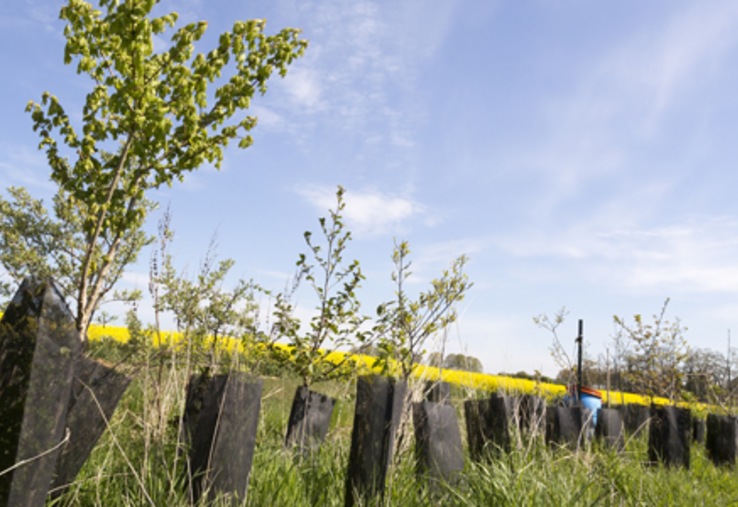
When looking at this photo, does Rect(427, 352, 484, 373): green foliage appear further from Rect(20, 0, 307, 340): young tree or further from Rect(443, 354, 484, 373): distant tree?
Rect(20, 0, 307, 340): young tree

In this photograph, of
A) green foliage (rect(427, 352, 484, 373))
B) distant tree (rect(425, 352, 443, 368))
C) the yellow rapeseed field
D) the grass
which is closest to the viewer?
the grass

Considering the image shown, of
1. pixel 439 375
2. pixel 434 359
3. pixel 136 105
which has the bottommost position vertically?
pixel 439 375

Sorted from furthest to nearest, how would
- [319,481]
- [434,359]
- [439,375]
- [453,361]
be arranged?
1. [453,361]
2. [434,359]
3. [439,375]
4. [319,481]

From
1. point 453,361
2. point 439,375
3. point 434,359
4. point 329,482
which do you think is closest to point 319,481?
point 329,482

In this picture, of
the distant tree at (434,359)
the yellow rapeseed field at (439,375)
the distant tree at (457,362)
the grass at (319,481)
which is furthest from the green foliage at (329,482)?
the distant tree at (457,362)

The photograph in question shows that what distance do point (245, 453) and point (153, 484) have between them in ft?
1.57

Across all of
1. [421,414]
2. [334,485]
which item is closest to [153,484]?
[334,485]

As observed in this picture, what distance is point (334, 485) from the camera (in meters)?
2.40

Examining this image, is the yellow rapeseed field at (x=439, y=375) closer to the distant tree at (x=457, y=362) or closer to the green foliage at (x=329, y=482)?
the distant tree at (x=457, y=362)

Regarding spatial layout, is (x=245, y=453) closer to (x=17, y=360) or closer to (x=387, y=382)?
(x=387, y=382)

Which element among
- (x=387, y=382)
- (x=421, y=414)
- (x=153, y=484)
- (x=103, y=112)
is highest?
(x=103, y=112)

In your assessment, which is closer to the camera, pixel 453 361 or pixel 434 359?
pixel 434 359

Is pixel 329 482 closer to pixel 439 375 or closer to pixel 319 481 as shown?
pixel 319 481

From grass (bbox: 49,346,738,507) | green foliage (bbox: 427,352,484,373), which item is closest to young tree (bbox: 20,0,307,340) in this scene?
grass (bbox: 49,346,738,507)
